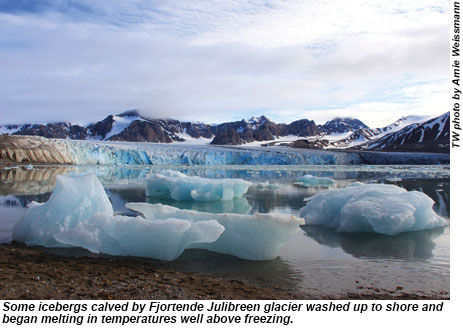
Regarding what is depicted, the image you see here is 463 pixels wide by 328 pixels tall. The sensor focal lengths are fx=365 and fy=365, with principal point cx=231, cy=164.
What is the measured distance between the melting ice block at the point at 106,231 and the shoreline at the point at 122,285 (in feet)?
1.60

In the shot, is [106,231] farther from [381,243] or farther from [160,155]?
[160,155]

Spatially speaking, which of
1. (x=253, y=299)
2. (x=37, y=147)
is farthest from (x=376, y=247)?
(x=37, y=147)

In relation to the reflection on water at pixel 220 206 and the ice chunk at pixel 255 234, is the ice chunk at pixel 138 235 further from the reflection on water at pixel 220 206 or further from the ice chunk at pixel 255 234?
the reflection on water at pixel 220 206

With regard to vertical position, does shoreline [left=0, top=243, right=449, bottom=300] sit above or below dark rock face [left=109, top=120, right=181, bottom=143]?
below

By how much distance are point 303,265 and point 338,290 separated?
0.95m

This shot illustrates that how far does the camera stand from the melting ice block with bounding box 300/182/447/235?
6598mm

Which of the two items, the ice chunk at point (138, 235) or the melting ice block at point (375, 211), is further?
the melting ice block at point (375, 211)

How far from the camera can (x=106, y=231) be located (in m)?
5.26

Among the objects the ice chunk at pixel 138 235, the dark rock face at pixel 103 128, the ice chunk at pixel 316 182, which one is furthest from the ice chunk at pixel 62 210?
the dark rock face at pixel 103 128

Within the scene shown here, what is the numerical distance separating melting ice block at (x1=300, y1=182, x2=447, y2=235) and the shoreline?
2.79 m

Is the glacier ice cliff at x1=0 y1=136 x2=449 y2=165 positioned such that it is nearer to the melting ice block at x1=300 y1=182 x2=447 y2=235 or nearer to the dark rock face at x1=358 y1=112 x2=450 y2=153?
the melting ice block at x1=300 y1=182 x2=447 y2=235

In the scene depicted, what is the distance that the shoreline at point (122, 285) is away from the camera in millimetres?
3488

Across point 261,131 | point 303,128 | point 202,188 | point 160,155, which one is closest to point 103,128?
point 261,131

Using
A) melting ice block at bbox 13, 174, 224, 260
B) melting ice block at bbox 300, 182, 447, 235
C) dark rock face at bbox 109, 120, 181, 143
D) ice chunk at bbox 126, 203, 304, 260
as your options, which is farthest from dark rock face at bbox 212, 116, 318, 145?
ice chunk at bbox 126, 203, 304, 260
